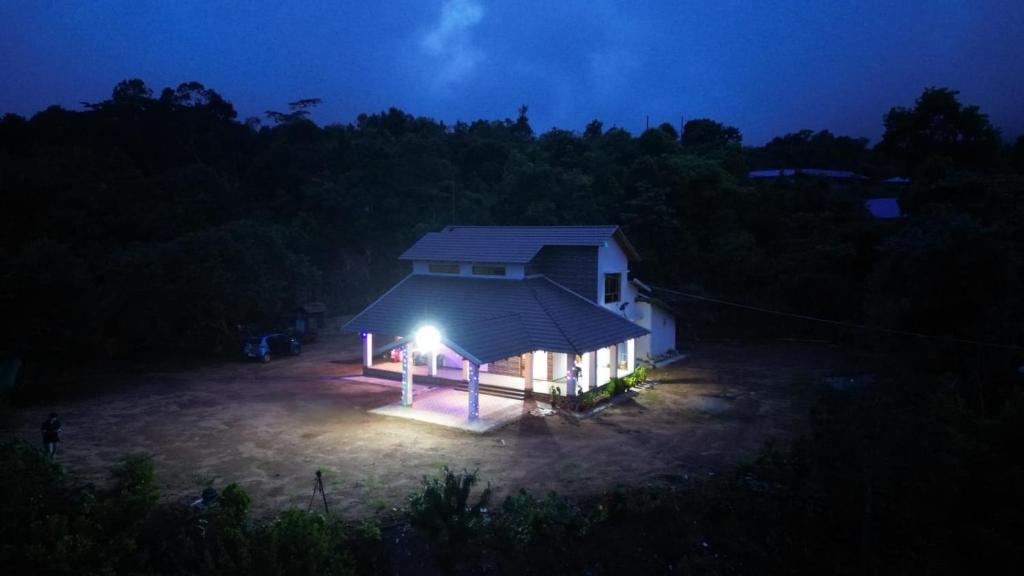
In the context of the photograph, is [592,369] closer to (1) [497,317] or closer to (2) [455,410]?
(1) [497,317]

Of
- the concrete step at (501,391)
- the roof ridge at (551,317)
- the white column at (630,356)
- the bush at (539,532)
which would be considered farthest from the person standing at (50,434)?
the white column at (630,356)

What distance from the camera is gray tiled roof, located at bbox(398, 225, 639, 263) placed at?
78.9 feet

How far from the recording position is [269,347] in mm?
27453

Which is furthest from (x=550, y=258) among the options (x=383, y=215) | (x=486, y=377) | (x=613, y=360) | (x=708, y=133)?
(x=708, y=133)

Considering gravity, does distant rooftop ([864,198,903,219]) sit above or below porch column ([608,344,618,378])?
above

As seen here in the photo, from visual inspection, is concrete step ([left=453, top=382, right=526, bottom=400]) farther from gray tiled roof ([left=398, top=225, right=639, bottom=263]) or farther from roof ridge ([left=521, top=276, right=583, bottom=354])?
gray tiled roof ([left=398, top=225, right=639, bottom=263])

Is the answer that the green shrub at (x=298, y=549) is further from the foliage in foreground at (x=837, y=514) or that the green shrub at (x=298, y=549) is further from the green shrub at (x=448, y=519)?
the foliage in foreground at (x=837, y=514)

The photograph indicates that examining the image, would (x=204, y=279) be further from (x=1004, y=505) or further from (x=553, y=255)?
(x=1004, y=505)

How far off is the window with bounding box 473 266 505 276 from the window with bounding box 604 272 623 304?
413cm

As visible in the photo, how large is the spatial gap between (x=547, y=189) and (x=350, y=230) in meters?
14.4

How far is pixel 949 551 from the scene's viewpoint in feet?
39.3

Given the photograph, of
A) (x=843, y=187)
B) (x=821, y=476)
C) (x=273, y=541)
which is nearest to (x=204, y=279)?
(x=273, y=541)

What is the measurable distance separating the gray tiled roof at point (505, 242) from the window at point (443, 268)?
1.37 feet

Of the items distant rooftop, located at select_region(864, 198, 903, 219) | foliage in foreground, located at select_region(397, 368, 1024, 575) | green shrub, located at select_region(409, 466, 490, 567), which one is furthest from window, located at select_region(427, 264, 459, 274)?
distant rooftop, located at select_region(864, 198, 903, 219)
